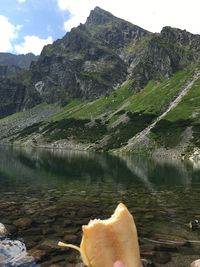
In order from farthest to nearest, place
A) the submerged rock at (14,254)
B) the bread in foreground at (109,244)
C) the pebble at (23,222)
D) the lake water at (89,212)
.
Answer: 1. the pebble at (23,222)
2. the lake water at (89,212)
3. the submerged rock at (14,254)
4. the bread in foreground at (109,244)

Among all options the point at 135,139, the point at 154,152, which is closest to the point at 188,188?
the point at 154,152

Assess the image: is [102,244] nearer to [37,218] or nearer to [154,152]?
[37,218]

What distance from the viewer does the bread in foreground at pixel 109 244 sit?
11.3 ft

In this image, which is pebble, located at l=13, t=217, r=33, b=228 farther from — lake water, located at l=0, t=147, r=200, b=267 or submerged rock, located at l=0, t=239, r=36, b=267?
submerged rock, located at l=0, t=239, r=36, b=267

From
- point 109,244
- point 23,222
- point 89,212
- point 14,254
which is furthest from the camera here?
point 89,212

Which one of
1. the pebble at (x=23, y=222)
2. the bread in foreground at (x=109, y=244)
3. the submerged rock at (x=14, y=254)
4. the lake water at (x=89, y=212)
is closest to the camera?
the bread in foreground at (x=109, y=244)

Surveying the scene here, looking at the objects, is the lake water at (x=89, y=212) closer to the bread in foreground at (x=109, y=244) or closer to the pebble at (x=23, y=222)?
the pebble at (x=23, y=222)

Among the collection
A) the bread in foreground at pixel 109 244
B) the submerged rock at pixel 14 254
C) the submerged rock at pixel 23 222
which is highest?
the bread in foreground at pixel 109 244

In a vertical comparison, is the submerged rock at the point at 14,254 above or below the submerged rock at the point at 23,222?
below

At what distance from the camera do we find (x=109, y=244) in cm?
343

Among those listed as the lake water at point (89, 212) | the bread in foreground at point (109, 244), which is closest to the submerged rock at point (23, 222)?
the lake water at point (89, 212)

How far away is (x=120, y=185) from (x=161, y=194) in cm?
1075

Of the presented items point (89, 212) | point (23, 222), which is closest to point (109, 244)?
point (23, 222)

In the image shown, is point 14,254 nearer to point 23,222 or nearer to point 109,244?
point 23,222
